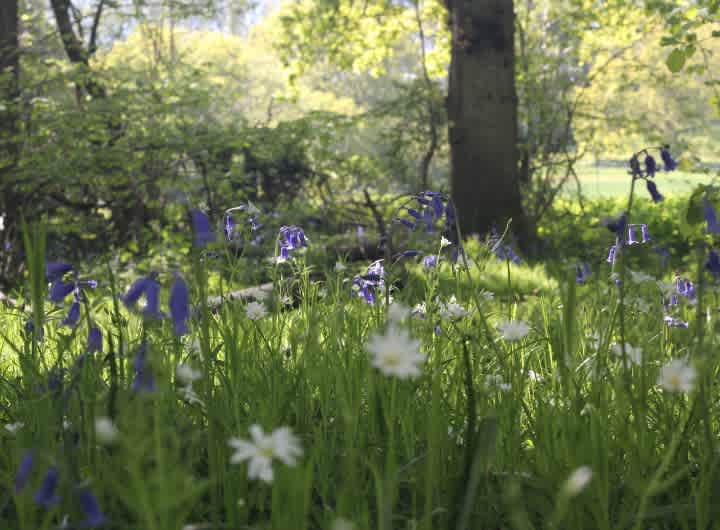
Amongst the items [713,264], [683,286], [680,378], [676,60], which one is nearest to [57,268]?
[680,378]

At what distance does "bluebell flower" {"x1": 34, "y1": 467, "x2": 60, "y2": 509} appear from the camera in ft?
3.11

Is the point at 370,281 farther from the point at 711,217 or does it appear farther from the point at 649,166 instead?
the point at 711,217

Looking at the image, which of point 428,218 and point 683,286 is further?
point 683,286

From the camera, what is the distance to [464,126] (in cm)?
785

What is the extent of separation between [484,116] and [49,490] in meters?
7.25

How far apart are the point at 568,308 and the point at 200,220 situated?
712mm

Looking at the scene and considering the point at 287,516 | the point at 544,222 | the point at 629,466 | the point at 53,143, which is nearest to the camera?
the point at 287,516

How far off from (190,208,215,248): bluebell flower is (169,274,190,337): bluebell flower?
79mm

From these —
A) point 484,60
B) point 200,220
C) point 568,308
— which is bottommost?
point 568,308

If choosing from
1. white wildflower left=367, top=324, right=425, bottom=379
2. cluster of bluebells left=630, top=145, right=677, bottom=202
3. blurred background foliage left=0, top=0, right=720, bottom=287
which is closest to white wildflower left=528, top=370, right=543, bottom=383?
cluster of bluebells left=630, top=145, right=677, bottom=202

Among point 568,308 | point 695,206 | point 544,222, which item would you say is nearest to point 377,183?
point 544,222

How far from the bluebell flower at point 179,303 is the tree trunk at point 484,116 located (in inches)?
255

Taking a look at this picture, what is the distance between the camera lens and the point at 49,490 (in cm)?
97

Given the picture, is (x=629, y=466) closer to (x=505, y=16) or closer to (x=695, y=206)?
(x=695, y=206)
